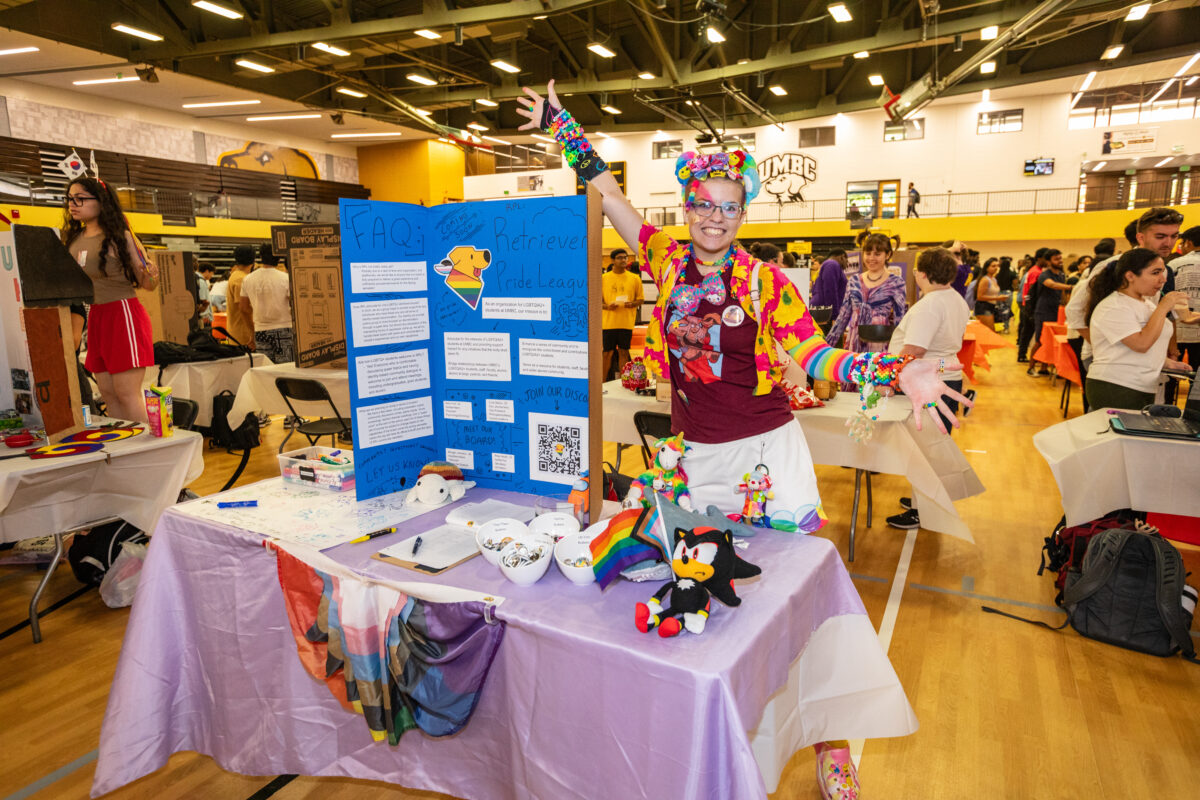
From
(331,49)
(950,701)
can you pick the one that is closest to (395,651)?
(950,701)

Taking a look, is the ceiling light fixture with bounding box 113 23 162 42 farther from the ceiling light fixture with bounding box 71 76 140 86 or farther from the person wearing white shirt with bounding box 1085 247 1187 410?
the person wearing white shirt with bounding box 1085 247 1187 410

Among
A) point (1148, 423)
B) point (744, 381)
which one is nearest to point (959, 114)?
point (1148, 423)

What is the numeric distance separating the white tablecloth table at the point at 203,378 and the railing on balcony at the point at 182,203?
6051 mm

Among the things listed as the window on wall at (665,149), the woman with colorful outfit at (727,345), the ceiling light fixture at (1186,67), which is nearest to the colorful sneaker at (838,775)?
the woman with colorful outfit at (727,345)

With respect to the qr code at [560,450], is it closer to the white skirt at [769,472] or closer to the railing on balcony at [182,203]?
the white skirt at [769,472]

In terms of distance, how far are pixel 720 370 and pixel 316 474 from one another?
1207 mm

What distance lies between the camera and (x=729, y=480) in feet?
5.68

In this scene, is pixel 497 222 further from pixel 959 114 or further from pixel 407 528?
pixel 959 114

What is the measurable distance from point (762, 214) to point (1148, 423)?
74.5 feet

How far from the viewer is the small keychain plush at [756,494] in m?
1.69

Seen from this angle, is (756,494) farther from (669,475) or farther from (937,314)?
(937,314)

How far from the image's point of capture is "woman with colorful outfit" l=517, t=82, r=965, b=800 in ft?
5.34

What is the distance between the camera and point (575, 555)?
1.31 meters

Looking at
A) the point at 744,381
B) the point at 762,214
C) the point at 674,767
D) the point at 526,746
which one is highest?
the point at 762,214
